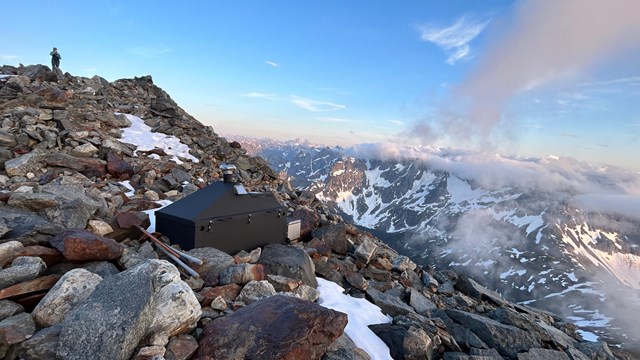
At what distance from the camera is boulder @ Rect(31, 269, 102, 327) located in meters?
5.61

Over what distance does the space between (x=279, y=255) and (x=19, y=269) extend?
6.07 meters

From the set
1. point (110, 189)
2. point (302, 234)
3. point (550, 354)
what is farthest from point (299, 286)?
point (110, 189)

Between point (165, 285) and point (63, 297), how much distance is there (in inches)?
67.8

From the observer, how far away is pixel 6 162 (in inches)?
584

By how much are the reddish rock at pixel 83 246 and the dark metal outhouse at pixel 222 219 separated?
2166mm

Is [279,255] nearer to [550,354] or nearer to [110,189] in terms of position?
[550,354]

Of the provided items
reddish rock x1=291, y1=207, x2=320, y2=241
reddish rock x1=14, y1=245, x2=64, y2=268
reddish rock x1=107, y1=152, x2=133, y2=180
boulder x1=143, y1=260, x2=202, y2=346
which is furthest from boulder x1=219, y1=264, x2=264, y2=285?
reddish rock x1=107, y1=152, x2=133, y2=180

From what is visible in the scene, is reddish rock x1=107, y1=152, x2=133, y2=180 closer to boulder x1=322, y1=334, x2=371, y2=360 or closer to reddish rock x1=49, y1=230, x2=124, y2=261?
reddish rock x1=49, y1=230, x2=124, y2=261

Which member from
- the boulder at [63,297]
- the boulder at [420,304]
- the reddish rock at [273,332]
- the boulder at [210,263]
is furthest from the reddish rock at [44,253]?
the boulder at [420,304]

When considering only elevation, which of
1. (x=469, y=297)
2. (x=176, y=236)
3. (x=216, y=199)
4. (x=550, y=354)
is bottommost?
(x=469, y=297)

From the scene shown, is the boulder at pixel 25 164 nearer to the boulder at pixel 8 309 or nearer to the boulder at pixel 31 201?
the boulder at pixel 31 201

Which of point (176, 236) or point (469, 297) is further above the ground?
point (176, 236)

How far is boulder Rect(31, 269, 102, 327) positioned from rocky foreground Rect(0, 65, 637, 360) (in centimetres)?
2

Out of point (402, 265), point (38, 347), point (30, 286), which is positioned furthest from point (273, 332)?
point (402, 265)
